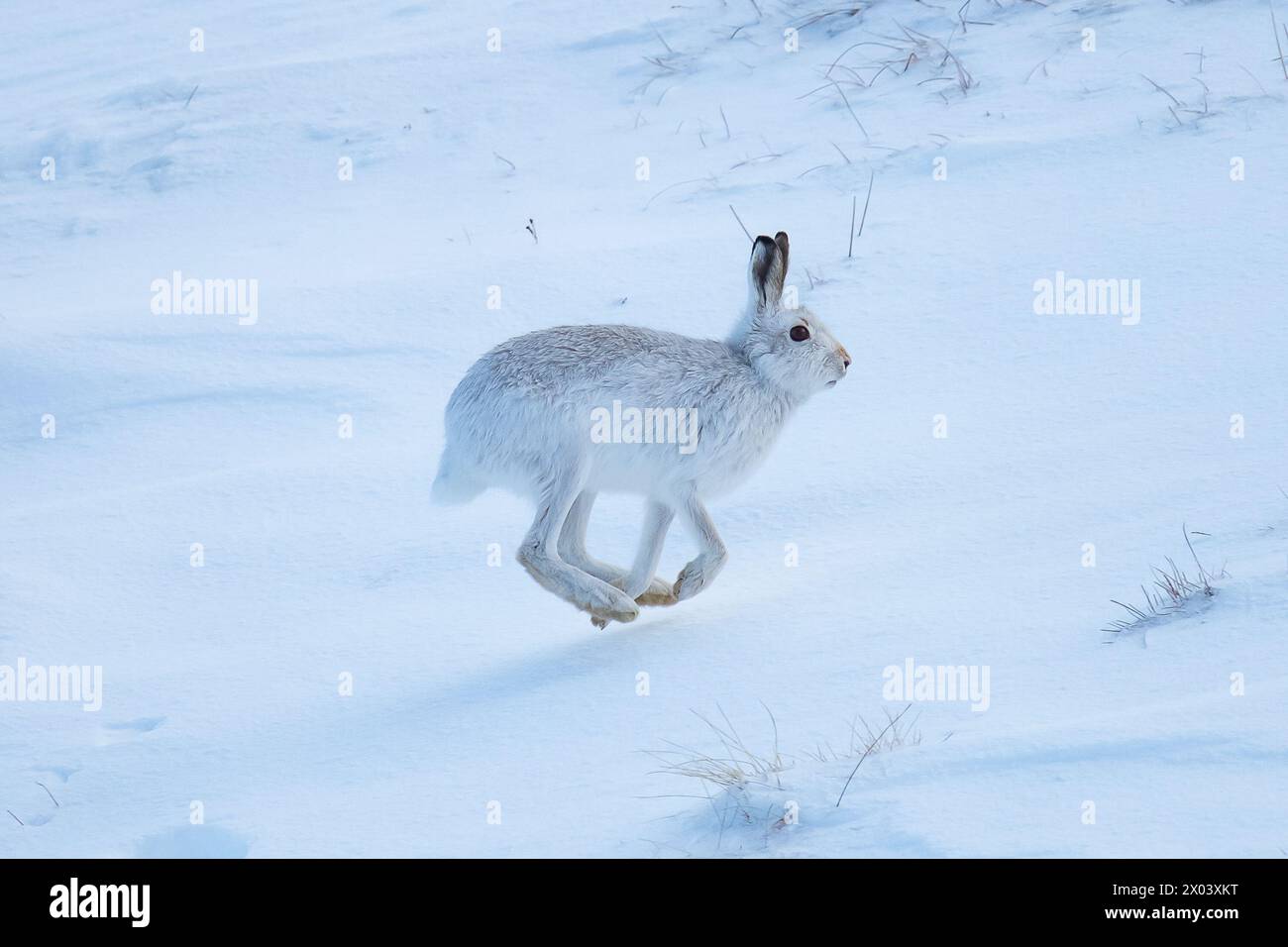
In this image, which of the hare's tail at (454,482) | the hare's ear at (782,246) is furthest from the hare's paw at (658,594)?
the hare's ear at (782,246)

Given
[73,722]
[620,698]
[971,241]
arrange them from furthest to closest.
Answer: [971,241] < [73,722] < [620,698]

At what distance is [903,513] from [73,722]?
9.21 feet

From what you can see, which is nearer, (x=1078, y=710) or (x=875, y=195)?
(x=1078, y=710)

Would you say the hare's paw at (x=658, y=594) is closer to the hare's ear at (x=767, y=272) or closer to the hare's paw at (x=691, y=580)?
the hare's paw at (x=691, y=580)

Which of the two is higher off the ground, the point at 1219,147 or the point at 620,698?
the point at 1219,147

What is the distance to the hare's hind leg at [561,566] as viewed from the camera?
191 inches

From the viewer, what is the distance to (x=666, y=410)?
4.98m

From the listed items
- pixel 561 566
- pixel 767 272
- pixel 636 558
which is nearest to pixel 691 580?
pixel 636 558

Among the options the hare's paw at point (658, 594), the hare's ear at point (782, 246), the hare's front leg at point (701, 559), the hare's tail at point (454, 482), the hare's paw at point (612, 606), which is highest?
the hare's ear at point (782, 246)

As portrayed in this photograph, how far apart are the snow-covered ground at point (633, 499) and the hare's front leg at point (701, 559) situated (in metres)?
0.14

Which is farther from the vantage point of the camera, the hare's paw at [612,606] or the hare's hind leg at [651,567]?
the hare's hind leg at [651,567]

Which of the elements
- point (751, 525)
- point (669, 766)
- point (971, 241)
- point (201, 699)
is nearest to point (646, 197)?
point (971, 241)

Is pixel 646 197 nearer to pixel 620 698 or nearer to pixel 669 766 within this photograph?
pixel 620 698

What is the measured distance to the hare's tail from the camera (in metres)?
5.04
